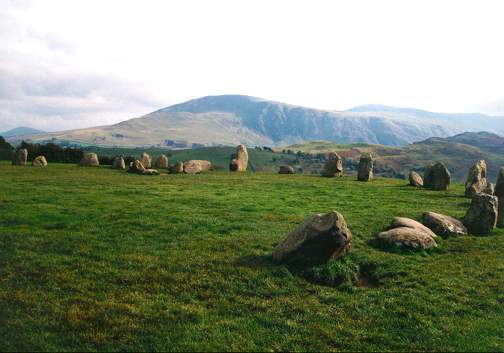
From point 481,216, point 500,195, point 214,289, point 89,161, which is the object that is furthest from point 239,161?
point 214,289

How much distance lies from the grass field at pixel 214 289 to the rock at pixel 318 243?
809 millimetres

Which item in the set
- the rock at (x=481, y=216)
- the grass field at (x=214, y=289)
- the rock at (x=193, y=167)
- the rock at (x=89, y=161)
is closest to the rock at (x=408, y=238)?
the grass field at (x=214, y=289)

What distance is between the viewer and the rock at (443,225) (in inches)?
904

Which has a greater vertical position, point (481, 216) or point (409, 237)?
point (481, 216)

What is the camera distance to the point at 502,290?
15852 mm

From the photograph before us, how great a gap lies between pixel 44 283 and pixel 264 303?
7718 mm

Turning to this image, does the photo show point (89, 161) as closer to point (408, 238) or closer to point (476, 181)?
point (476, 181)

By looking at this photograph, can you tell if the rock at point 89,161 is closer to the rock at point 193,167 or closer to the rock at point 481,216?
the rock at point 193,167

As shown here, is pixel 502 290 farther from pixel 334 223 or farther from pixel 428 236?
pixel 334 223

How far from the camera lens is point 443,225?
23.1 meters

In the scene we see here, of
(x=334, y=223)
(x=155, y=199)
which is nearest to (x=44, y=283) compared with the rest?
(x=334, y=223)

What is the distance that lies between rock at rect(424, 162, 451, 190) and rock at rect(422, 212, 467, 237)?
73.4 feet

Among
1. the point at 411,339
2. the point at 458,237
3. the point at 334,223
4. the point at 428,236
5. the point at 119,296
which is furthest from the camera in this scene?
the point at 458,237

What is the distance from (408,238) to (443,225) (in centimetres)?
417
